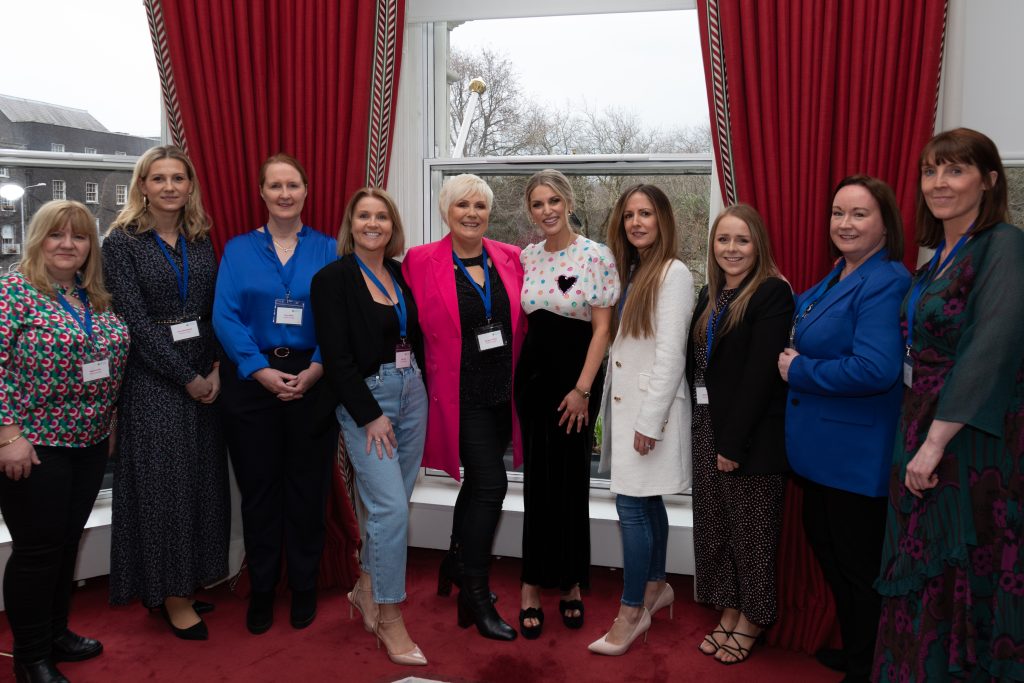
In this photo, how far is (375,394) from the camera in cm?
243

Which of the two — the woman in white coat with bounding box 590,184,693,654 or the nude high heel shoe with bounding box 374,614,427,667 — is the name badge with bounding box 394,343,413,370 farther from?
the nude high heel shoe with bounding box 374,614,427,667

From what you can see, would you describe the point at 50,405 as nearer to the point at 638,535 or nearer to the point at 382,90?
the point at 382,90

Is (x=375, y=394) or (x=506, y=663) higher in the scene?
(x=375, y=394)

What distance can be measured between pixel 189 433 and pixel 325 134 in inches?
51.1

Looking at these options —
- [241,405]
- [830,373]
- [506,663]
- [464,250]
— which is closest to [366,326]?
[464,250]

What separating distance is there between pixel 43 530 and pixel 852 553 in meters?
2.43

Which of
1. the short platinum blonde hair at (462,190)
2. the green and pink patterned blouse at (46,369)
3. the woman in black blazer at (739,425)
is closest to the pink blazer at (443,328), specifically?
the short platinum blonde hair at (462,190)

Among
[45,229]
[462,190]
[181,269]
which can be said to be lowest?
[181,269]

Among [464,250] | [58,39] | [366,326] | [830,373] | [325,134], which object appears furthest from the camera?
[58,39]

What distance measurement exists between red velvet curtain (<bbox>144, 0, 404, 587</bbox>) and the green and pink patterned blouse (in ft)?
3.01

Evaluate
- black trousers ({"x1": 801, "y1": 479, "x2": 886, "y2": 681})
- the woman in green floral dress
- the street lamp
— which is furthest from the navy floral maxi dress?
the street lamp

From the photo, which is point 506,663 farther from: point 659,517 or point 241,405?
point 241,405

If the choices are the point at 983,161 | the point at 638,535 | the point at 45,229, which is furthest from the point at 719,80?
the point at 45,229

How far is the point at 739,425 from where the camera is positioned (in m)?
2.22
